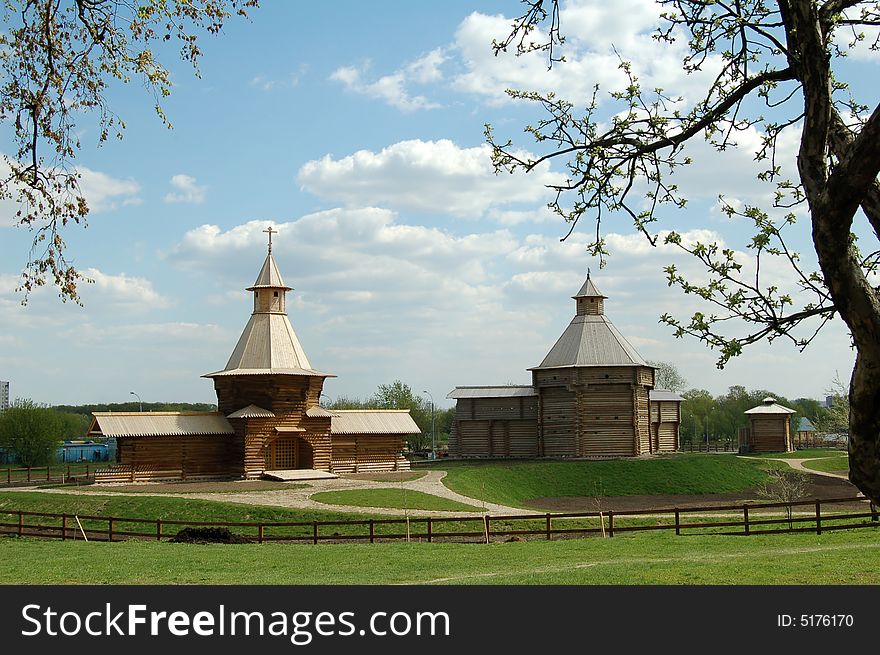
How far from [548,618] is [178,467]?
35305mm

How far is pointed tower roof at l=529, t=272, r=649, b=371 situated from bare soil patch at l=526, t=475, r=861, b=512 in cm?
1224

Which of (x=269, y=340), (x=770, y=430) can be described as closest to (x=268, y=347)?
(x=269, y=340)

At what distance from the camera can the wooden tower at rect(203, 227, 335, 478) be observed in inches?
1684

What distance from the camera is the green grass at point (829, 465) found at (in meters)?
53.5

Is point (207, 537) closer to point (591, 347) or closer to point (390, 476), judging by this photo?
point (390, 476)

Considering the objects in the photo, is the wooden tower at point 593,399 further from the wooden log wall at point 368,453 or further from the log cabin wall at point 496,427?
the wooden log wall at point 368,453

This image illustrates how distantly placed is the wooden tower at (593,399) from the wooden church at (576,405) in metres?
0.06

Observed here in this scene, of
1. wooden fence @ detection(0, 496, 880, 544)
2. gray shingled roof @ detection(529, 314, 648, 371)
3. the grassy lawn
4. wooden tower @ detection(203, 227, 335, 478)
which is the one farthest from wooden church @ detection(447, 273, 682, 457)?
the grassy lawn

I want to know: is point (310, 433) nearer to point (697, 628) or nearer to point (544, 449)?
point (544, 449)

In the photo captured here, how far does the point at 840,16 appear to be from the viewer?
7332 millimetres

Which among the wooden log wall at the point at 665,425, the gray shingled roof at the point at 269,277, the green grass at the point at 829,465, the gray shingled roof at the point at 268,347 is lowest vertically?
the green grass at the point at 829,465

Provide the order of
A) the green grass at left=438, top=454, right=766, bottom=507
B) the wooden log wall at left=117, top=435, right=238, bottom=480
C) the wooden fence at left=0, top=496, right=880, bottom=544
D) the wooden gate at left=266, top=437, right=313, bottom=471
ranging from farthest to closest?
the wooden gate at left=266, top=437, right=313, bottom=471, the green grass at left=438, top=454, right=766, bottom=507, the wooden log wall at left=117, top=435, right=238, bottom=480, the wooden fence at left=0, top=496, right=880, bottom=544

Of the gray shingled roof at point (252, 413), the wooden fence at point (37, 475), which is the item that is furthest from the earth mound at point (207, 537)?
the wooden fence at point (37, 475)

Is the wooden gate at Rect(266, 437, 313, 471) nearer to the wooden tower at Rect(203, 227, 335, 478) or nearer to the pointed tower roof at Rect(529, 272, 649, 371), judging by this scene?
the wooden tower at Rect(203, 227, 335, 478)
